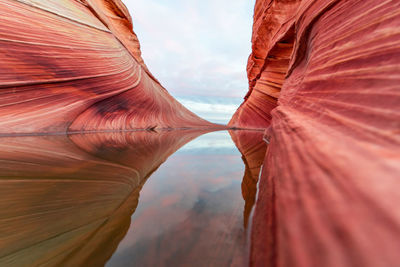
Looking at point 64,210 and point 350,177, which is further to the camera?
point 64,210

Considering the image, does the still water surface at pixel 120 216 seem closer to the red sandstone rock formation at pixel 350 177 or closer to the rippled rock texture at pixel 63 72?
the red sandstone rock formation at pixel 350 177

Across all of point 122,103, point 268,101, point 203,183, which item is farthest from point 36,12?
point 268,101

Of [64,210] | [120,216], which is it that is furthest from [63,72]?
[120,216]


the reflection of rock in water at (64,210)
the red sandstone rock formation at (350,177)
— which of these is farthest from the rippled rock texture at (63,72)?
the red sandstone rock formation at (350,177)

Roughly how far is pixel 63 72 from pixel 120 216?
2.97 meters

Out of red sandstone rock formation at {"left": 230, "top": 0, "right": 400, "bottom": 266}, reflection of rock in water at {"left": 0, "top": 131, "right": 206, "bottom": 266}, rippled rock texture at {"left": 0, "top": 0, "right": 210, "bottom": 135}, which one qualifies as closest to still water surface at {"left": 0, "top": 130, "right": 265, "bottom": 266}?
reflection of rock in water at {"left": 0, "top": 131, "right": 206, "bottom": 266}

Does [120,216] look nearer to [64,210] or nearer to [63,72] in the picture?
[64,210]

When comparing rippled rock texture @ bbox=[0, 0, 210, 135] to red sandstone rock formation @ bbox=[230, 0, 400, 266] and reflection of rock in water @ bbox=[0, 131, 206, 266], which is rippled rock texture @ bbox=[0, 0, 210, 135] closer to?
reflection of rock in water @ bbox=[0, 131, 206, 266]

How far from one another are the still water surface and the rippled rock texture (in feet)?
6.51

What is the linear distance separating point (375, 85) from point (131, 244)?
78 cm

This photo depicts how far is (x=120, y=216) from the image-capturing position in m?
0.52

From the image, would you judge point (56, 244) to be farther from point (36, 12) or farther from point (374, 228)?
point (36, 12)

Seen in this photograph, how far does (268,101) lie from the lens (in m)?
4.22

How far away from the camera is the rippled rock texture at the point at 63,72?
2.21m
